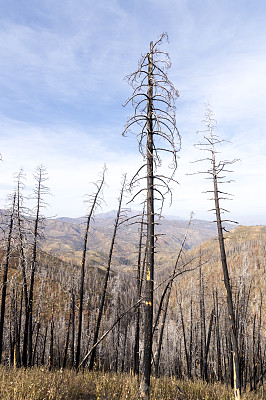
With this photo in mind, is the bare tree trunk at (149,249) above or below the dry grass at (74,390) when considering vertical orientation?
above

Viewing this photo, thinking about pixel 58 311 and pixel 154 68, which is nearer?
pixel 154 68

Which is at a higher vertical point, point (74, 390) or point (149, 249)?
point (149, 249)

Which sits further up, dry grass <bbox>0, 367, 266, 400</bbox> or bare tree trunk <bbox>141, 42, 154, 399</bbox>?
bare tree trunk <bbox>141, 42, 154, 399</bbox>

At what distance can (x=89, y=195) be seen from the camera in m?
15.1

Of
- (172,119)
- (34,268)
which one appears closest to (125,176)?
(34,268)

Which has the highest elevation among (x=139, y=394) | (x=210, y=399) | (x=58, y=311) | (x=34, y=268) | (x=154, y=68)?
(x=154, y=68)

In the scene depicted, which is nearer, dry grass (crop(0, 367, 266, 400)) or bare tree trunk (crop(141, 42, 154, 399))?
dry grass (crop(0, 367, 266, 400))

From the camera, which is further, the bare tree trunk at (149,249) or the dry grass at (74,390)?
the bare tree trunk at (149,249)

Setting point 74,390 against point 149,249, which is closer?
point 74,390

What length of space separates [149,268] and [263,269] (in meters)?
123

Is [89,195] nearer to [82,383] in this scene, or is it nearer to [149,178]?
[149,178]

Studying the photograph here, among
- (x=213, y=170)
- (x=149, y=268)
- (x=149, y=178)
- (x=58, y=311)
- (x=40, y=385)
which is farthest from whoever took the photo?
(x=58, y=311)

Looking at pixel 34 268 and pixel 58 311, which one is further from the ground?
pixel 34 268

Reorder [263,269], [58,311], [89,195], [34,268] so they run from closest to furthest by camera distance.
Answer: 1. [34,268]
2. [89,195]
3. [58,311]
4. [263,269]
